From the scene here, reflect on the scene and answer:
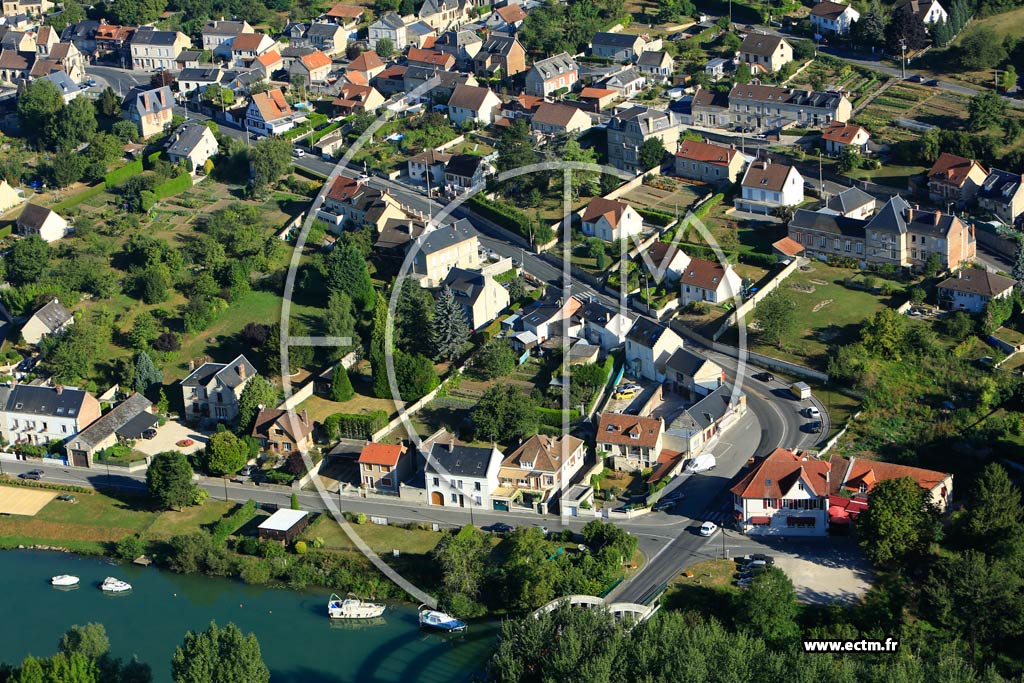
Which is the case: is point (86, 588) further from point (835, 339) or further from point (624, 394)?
point (835, 339)

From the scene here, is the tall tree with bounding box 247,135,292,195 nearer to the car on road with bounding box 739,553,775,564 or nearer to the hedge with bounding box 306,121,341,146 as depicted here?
the hedge with bounding box 306,121,341,146

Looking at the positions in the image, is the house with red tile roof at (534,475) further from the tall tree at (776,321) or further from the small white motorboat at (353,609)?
the tall tree at (776,321)

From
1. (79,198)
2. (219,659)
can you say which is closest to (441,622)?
(219,659)

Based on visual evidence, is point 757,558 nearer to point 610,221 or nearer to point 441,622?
point 441,622

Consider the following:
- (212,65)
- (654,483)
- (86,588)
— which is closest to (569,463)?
(654,483)

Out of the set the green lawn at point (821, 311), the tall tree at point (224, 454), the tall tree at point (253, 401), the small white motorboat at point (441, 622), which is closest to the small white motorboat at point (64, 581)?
the tall tree at point (224, 454)
